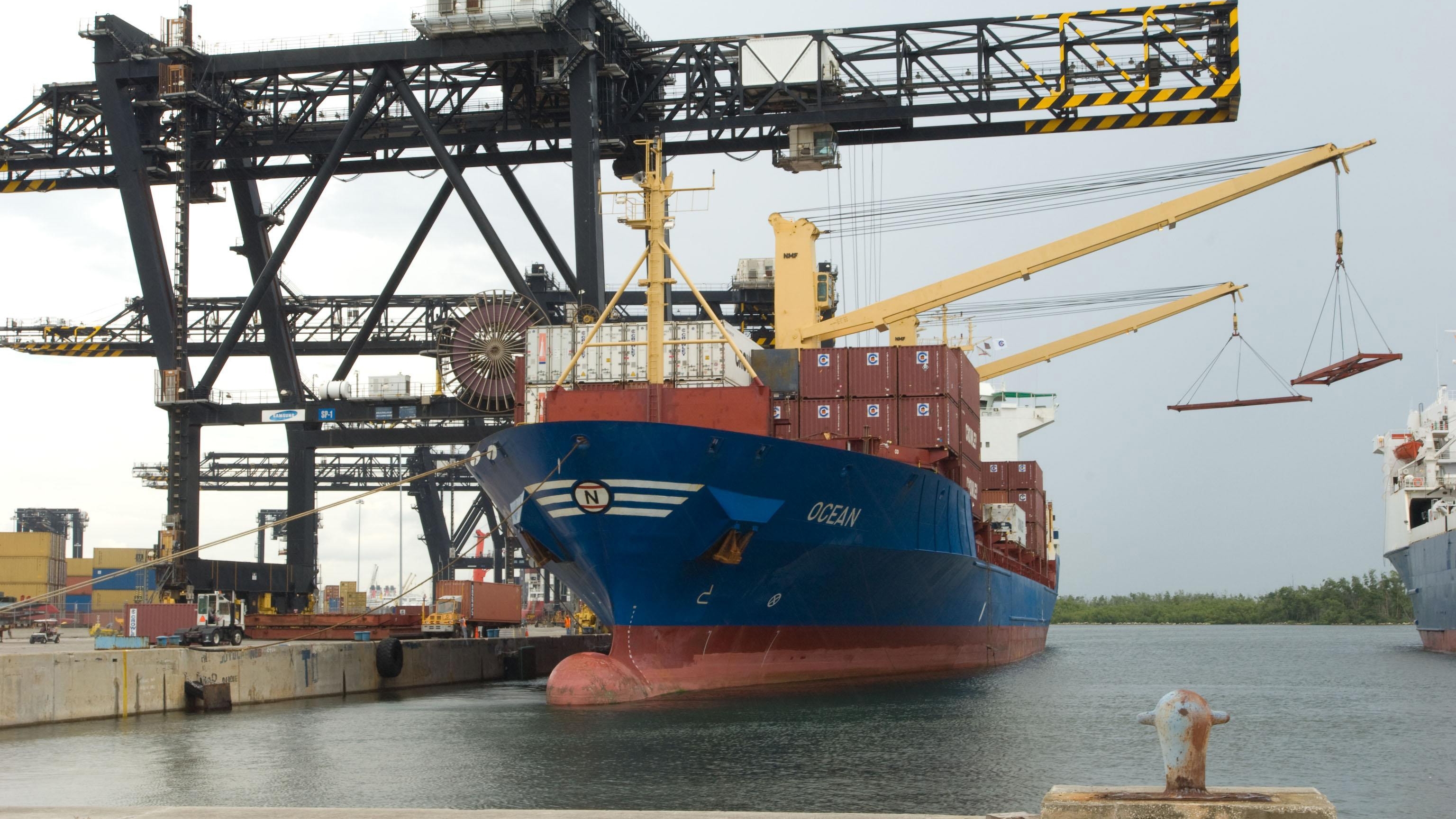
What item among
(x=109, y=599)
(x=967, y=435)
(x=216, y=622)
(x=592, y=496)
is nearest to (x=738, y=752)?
(x=592, y=496)

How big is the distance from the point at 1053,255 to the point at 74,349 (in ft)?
110

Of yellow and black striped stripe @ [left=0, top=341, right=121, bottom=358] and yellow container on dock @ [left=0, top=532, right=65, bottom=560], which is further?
yellow container on dock @ [left=0, top=532, right=65, bottom=560]

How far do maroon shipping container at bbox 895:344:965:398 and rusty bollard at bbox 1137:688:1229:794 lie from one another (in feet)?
68.6

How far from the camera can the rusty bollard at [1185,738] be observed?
6785mm

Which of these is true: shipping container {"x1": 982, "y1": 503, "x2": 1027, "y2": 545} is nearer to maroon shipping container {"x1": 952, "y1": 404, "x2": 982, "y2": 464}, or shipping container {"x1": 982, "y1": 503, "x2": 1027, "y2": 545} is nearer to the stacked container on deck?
maroon shipping container {"x1": 952, "y1": 404, "x2": 982, "y2": 464}

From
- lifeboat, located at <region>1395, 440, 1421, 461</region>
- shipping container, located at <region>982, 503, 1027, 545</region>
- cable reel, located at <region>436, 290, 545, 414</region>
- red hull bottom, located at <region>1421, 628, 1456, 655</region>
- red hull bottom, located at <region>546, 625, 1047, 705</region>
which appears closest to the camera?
red hull bottom, located at <region>546, 625, 1047, 705</region>

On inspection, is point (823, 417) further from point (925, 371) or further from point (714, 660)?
point (714, 660)

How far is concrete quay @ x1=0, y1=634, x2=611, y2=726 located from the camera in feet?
63.5

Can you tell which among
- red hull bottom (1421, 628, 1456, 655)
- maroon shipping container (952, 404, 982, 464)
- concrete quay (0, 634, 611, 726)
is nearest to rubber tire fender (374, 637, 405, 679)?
concrete quay (0, 634, 611, 726)

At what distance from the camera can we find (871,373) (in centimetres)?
2791

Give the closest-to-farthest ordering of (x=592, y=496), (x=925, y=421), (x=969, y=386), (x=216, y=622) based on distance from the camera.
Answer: (x=592, y=496), (x=216, y=622), (x=925, y=421), (x=969, y=386)

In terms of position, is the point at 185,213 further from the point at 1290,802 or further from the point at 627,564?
the point at 1290,802

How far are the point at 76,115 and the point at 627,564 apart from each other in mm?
22335

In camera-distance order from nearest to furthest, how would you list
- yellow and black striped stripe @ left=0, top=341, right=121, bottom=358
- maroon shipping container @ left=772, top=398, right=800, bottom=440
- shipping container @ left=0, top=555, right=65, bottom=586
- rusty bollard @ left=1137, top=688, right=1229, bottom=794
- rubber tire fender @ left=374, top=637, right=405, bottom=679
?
rusty bollard @ left=1137, top=688, right=1229, bottom=794 < maroon shipping container @ left=772, top=398, right=800, bottom=440 < rubber tire fender @ left=374, top=637, right=405, bottom=679 < yellow and black striped stripe @ left=0, top=341, right=121, bottom=358 < shipping container @ left=0, top=555, right=65, bottom=586
